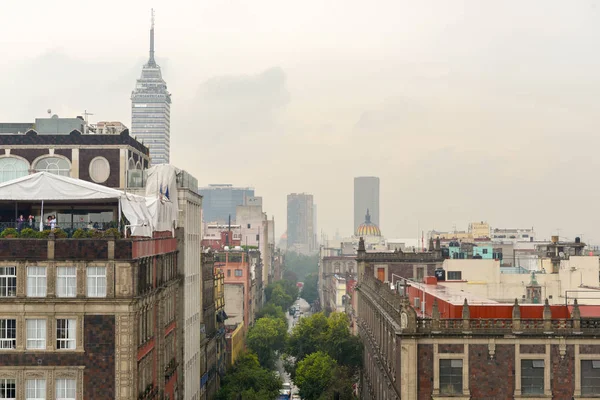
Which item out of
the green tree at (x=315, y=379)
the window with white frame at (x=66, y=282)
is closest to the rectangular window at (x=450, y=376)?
the window with white frame at (x=66, y=282)

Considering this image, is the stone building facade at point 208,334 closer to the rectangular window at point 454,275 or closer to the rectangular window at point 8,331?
the rectangular window at point 454,275

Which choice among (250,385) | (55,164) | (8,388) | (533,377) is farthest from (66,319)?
(250,385)

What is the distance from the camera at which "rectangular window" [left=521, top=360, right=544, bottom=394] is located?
175 ft

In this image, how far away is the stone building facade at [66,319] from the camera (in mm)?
47625

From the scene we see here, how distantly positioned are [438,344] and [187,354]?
95.3 feet

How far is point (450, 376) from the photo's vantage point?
2106 inches

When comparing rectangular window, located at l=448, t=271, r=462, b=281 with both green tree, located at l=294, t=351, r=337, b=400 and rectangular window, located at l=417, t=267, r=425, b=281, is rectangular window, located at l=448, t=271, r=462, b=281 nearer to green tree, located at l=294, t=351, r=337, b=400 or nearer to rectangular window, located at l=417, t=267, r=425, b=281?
rectangular window, located at l=417, t=267, r=425, b=281

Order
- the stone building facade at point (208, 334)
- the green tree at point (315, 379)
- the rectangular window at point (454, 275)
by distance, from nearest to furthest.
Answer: the stone building facade at point (208, 334) → the green tree at point (315, 379) → the rectangular window at point (454, 275)

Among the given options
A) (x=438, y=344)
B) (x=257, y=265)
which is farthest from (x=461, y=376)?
(x=257, y=265)

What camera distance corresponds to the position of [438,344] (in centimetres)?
5344

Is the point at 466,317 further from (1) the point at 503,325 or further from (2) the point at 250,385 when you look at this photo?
(2) the point at 250,385

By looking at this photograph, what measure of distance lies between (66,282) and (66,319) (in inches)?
82.5

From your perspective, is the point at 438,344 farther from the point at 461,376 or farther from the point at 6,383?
the point at 6,383

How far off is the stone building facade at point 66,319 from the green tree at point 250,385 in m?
38.9
